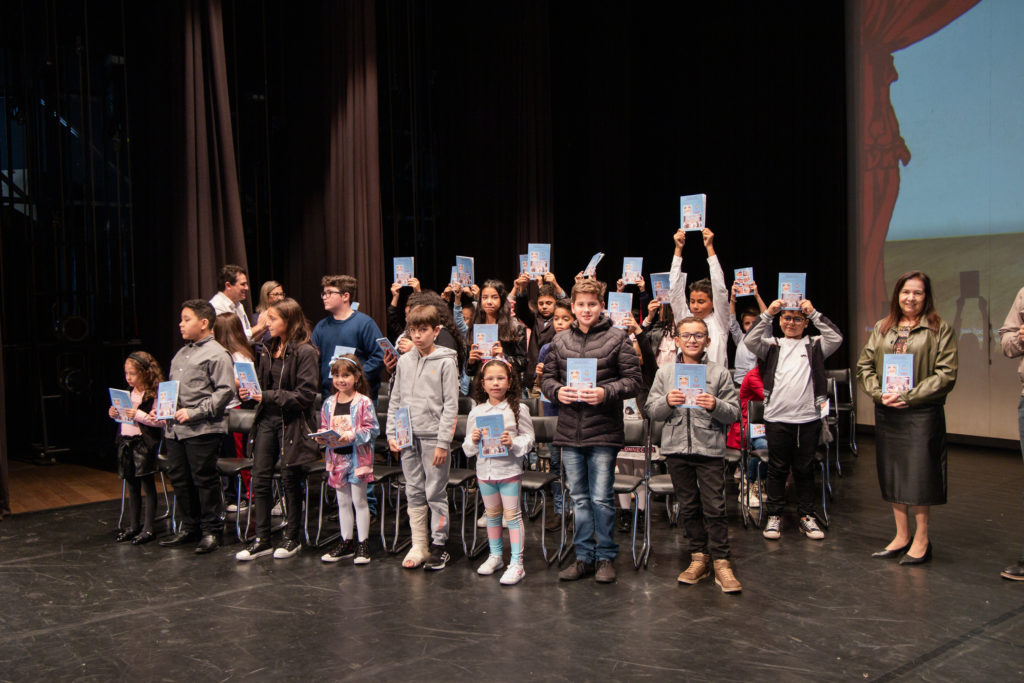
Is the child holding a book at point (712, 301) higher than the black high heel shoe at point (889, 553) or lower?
higher

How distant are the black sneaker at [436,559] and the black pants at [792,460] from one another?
2207 mm

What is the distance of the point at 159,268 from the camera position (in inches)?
302

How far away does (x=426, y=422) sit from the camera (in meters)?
5.07

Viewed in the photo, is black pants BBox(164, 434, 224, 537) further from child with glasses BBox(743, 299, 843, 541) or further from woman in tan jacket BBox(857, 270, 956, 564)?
woman in tan jacket BBox(857, 270, 956, 564)

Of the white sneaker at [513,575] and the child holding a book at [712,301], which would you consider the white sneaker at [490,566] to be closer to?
the white sneaker at [513,575]

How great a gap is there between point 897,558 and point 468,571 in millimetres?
2565

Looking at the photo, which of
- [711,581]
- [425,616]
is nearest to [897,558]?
[711,581]

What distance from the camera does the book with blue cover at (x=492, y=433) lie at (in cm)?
468

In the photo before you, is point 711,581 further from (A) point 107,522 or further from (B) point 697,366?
(A) point 107,522

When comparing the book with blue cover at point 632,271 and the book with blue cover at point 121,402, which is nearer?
the book with blue cover at point 121,402

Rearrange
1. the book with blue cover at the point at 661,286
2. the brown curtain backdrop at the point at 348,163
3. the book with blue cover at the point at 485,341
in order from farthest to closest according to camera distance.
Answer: the brown curtain backdrop at the point at 348,163, the book with blue cover at the point at 661,286, the book with blue cover at the point at 485,341

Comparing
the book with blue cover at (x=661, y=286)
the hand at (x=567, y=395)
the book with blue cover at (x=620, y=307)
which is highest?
the book with blue cover at (x=661, y=286)

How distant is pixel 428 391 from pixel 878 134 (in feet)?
21.8

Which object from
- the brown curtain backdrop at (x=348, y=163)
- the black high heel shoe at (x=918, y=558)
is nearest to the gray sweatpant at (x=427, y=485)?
the black high heel shoe at (x=918, y=558)
